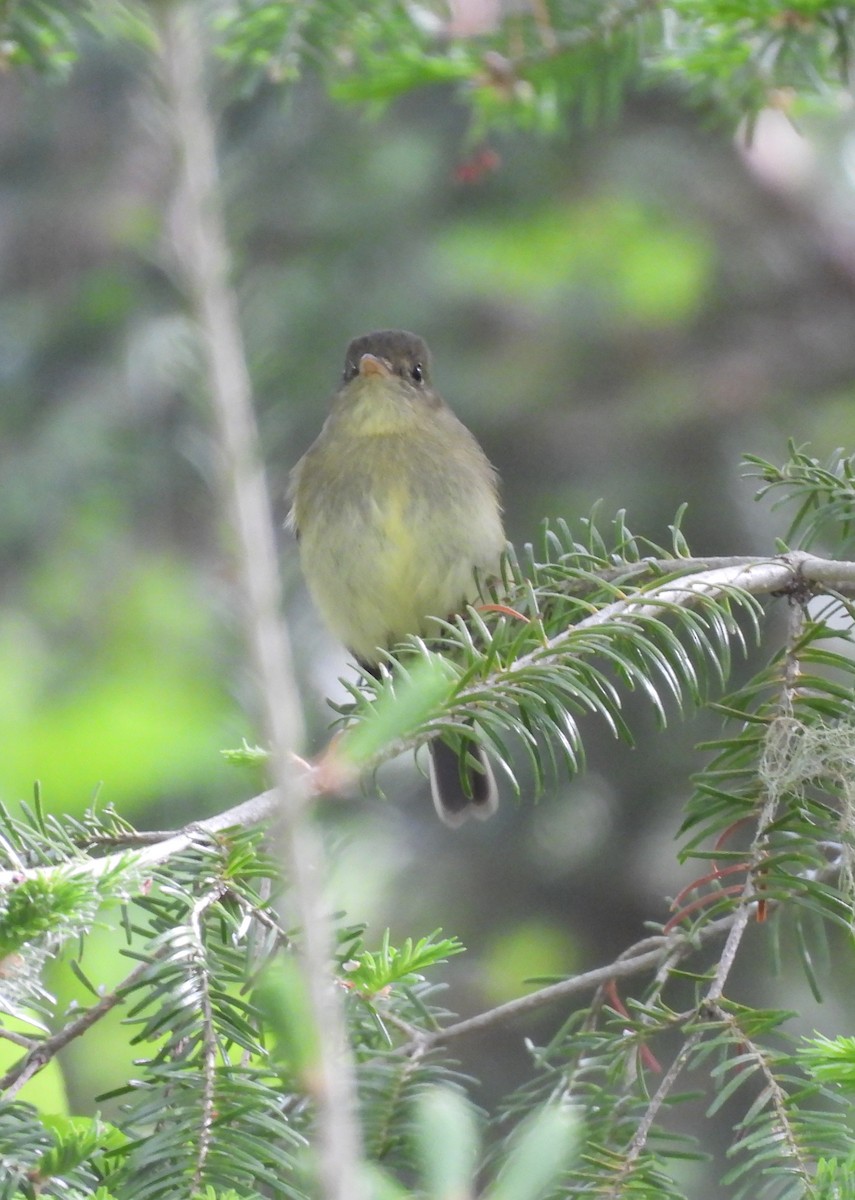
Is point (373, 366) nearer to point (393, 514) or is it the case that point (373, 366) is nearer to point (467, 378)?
point (393, 514)

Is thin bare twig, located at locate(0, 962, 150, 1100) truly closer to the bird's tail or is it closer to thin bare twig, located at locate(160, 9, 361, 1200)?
thin bare twig, located at locate(160, 9, 361, 1200)

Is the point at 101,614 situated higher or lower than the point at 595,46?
lower

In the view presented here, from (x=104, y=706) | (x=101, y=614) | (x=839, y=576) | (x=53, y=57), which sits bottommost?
(x=101, y=614)

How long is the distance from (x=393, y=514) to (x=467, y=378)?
3.89 feet

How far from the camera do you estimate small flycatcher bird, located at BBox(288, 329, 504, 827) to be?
11.4 ft

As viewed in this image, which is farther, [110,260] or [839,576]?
[110,260]

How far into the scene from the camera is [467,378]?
14.9 feet

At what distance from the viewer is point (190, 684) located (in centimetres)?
273

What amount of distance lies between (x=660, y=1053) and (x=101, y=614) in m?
2.31

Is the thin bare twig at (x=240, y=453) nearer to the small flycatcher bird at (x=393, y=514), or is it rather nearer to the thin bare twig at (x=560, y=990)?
the thin bare twig at (x=560, y=990)

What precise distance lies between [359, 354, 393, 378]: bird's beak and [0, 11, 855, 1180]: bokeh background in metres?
0.22

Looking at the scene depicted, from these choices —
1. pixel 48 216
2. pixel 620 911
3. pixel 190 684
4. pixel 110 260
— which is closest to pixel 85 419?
pixel 110 260

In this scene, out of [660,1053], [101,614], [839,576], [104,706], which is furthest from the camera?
[101,614]

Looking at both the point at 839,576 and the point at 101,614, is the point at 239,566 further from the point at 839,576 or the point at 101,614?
the point at 101,614
